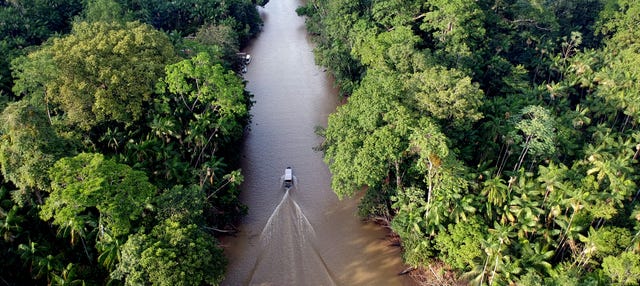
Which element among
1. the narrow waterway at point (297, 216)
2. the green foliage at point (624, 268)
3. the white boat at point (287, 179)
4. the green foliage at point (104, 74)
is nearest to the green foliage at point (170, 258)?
the narrow waterway at point (297, 216)

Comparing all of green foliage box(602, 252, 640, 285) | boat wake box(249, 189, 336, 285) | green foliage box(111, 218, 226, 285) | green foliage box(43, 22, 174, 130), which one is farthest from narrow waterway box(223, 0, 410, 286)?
green foliage box(602, 252, 640, 285)

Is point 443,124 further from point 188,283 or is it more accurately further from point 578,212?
point 188,283

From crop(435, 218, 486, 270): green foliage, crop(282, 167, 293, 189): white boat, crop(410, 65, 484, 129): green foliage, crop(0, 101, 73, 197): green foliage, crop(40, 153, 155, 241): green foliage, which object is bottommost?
crop(282, 167, 293, 189): white boat

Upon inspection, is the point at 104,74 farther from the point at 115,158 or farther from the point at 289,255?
the point at 289,255

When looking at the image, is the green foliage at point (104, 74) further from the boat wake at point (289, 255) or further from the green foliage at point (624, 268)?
the green foliage at point (624, 268)

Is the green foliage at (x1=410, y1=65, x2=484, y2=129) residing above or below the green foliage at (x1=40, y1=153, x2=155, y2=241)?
above

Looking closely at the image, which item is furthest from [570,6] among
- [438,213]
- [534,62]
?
[438,213]

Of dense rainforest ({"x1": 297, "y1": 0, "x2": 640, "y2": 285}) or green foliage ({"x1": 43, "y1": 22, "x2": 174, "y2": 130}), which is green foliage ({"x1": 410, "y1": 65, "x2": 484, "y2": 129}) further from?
green foliage ({"x1": 43, "y1": 22, "x2": 174, "y2": 130})
